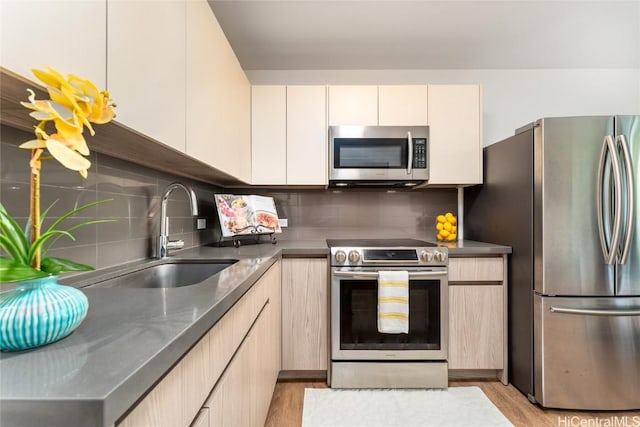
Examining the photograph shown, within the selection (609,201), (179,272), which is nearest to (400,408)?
(179,272)

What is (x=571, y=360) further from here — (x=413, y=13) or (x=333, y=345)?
(x=413, y=13)

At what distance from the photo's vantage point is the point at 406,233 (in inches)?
106

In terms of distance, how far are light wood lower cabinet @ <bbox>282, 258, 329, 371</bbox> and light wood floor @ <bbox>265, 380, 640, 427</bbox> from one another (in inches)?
7.8

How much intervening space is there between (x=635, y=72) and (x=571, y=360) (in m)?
2.61

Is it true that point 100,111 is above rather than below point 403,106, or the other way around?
below

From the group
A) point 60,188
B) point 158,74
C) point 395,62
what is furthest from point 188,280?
point 395,62

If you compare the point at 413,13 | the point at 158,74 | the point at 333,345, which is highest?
the point at 413,13

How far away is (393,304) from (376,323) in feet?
0.62

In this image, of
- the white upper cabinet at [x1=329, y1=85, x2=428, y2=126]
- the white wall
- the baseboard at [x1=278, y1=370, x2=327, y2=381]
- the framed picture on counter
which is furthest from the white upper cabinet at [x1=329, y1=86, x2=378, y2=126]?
the baseboard at [x1=278, y1=370, x2=327, y2=381]

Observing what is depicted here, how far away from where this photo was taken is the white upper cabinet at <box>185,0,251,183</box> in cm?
133

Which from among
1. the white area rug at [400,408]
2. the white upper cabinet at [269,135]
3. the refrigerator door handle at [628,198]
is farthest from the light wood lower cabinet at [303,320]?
the refrigerator door handle at [628,198]

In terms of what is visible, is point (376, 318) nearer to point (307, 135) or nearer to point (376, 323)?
point (376, 323)

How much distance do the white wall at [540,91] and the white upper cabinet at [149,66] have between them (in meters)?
1.63

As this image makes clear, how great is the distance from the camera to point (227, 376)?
92 cm
